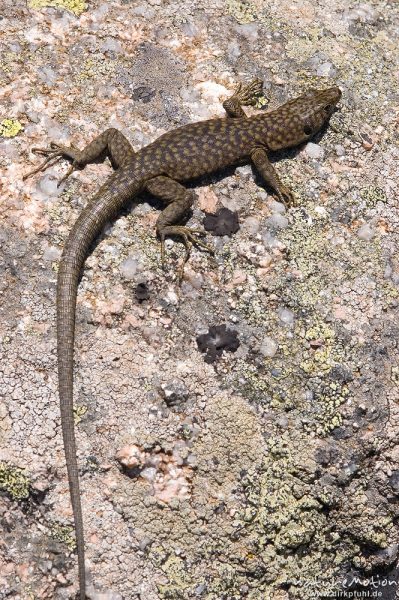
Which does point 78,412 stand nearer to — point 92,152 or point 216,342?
point 216,342

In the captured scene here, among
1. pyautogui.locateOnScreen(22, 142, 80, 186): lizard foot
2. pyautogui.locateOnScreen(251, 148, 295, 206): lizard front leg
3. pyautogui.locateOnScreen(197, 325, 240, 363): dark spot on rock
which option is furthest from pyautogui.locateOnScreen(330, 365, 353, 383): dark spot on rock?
pyautogui.locateOnScreen(22, 142, 80, 186): lizard foot

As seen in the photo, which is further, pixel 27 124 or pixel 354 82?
pixel 354 82

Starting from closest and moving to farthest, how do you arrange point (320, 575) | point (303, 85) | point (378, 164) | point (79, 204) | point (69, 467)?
1. point (69, 467)
2. point (320, 575)
3. point (79, 204)
4. point (378, 164)
5. point (303, 85)

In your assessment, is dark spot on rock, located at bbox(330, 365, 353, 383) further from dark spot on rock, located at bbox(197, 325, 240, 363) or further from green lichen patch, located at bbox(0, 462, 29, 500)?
green lichen patch, located at bbox(0, 462, 29, 500)

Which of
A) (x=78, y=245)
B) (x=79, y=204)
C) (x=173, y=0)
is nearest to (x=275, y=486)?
(x=78, y=245)

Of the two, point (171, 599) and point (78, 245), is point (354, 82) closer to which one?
point (78, 245)

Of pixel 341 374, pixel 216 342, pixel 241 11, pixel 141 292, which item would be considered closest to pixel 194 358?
pixel 216 342

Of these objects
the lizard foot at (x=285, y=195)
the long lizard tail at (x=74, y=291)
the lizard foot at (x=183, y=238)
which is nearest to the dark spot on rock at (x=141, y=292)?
the lizard foot at (x=183, y=238)
